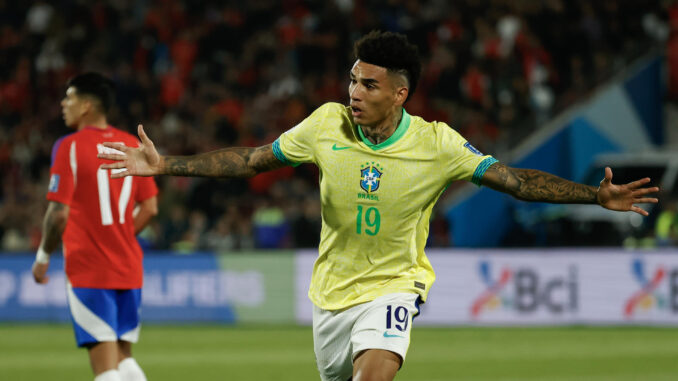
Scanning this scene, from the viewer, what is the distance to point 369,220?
5352 mm

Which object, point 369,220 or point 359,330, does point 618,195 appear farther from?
point 359,330

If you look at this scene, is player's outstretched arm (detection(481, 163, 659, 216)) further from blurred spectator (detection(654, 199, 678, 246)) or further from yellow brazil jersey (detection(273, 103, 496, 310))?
blurred spectator (detection(654, 199, 678, 246))

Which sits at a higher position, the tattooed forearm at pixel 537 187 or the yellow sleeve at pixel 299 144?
the yellow sleeve at pixel 299 144

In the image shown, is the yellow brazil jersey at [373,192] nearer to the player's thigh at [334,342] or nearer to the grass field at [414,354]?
the player's thigh at [334,342]

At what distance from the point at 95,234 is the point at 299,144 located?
1.82 metres

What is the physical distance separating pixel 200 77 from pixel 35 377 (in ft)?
40.3

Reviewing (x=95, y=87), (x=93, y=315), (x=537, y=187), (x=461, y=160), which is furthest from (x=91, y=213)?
(x=537, y=187)

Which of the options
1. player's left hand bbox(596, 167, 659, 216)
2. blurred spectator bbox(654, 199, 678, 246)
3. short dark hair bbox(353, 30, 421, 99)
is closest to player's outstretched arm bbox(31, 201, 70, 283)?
short dark hair bbox(353, 30, 421, 99)

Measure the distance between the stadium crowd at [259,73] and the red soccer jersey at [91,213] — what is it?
A: 1052 centimetres

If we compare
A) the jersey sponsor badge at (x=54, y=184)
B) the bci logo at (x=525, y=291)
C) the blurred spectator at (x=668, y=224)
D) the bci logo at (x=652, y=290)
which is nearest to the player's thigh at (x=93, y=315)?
the jersey sponsor badge at (x=54, y=184)

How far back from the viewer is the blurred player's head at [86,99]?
264 inches

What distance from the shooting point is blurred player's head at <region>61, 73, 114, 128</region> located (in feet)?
22.0

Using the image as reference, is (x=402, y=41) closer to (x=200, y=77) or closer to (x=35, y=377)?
(x=35, y=377)

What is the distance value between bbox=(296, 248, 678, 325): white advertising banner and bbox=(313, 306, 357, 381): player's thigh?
9.77 metres
